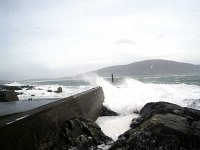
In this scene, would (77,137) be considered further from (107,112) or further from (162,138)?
(107,112)

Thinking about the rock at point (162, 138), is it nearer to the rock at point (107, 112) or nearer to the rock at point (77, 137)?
the rock at point (77, 137)

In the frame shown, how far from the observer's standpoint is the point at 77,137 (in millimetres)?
4762

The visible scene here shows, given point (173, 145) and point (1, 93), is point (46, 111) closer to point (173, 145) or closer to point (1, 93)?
point (173, 145)

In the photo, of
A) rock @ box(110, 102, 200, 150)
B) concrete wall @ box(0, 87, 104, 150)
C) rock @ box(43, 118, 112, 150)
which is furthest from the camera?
rock @ box(43, 118, 112, 150)

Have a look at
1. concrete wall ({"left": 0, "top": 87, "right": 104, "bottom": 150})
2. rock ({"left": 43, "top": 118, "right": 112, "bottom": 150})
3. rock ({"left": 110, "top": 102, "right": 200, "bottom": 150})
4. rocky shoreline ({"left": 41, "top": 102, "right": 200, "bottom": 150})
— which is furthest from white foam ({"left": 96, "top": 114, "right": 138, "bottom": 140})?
rock ({"left": 110, "top": 102, "right": 200, "bottom": 150})

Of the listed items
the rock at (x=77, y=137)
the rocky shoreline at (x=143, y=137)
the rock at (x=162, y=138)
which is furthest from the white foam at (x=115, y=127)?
the rock at (x=162, y=138)

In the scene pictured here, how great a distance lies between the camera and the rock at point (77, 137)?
4391 millimetres

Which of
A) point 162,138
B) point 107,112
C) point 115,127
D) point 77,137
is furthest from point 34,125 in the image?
point 107,112

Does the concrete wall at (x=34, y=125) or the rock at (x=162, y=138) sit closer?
the concrete wall at (x=34, y=125)

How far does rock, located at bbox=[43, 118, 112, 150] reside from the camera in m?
4.39

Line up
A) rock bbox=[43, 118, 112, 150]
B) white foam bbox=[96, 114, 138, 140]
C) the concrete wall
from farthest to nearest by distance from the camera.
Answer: white foam bbox=[96, 114, 138, 140] < rock bbox=[43, 118, 112, 150] < the concrete wall

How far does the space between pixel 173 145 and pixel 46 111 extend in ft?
8.51

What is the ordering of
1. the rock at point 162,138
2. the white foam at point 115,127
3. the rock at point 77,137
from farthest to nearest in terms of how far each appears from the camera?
the white foam at point 115,127, the rock at point 77,137, the rock at point 162,138

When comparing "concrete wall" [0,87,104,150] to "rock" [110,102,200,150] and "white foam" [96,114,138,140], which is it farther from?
"rock" [110,102,200,150]
